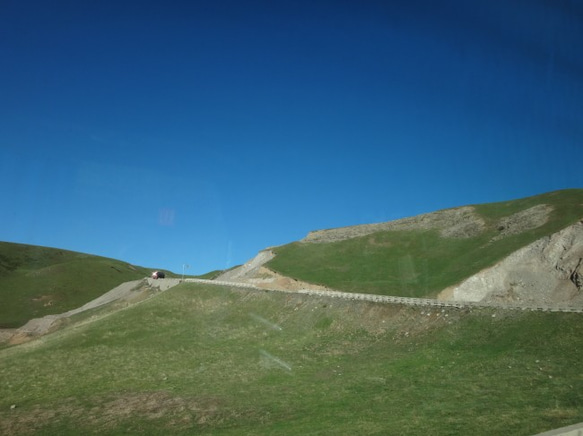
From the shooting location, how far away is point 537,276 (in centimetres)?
5381

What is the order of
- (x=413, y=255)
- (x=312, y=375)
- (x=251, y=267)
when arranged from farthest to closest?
(x=251, y=267) → (x=413, y=255) → (x=312, y=375)

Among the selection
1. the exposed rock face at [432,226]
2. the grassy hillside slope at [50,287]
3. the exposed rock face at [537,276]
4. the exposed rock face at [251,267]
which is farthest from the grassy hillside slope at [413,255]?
the grassy hillside slope at [50,287]

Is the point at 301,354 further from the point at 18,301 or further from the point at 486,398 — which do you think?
the point at 18,301

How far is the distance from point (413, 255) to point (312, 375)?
47518mm

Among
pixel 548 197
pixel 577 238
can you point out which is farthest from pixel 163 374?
pixel 548 197

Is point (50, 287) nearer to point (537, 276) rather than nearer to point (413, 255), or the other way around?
point (413, 255)

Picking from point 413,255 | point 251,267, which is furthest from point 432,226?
point 251,267

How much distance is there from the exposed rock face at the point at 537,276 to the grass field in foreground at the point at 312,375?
2016 cm

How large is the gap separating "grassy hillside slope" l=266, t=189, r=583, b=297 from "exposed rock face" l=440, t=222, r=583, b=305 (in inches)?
65.7

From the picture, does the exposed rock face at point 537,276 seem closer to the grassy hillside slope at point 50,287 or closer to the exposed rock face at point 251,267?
the exposed rock face at point 251,267

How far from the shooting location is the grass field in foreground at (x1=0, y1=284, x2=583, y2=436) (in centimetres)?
1873

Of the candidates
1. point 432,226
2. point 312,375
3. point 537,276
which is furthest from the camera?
point 432,226

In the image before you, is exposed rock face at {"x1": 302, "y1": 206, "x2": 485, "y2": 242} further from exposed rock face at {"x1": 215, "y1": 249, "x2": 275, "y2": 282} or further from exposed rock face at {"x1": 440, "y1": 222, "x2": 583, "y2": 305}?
exposed rock face at {"x1": 440, "y1": 222, "x2": 583, "y2": 305}

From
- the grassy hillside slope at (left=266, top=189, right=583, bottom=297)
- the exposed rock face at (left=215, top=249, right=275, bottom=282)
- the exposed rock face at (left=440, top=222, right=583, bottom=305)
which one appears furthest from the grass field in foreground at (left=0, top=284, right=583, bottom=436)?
the exposed rock face at (left=215, top=249, right=275, bottom=282)
